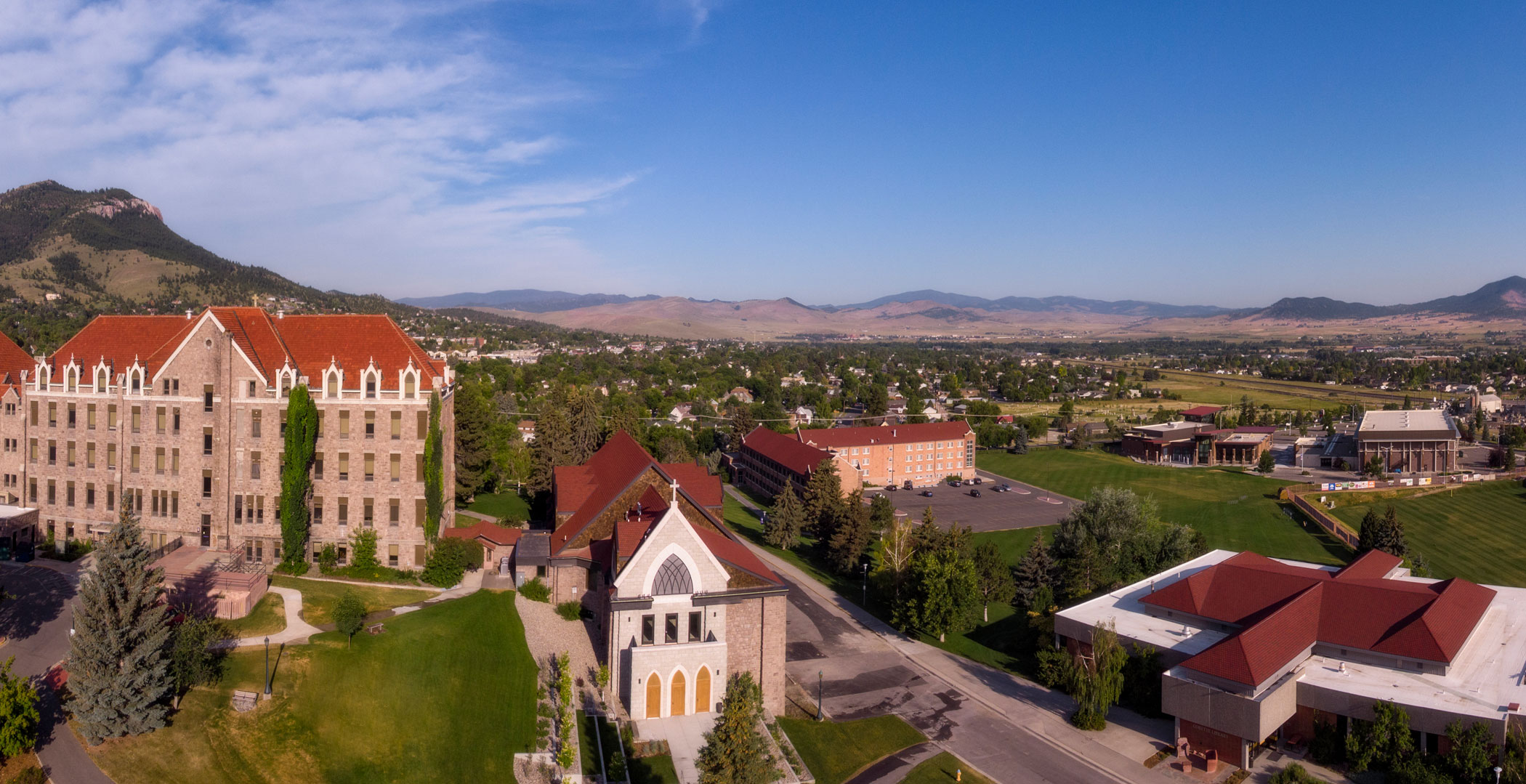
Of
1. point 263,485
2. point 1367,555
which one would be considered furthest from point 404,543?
point 1367,555

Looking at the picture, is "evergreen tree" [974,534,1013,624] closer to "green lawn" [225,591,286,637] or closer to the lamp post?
the lamp post

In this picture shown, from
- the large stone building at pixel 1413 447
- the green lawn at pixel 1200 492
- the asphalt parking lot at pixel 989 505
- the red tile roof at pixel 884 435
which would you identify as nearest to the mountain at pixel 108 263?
the red tile roof at pixel 884 435

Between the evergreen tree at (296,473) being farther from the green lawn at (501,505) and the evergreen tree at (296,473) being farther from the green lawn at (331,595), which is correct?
the green lawn at (501,505)

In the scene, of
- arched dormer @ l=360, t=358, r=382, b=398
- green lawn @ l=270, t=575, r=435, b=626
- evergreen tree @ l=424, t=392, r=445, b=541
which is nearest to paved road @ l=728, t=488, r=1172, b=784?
green lawn @ l=270, t=575, r=435, b=626

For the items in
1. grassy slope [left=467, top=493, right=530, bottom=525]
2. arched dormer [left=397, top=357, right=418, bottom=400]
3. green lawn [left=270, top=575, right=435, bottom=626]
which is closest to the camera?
green lawn [left=270, top=575, right=435, bottom=626]

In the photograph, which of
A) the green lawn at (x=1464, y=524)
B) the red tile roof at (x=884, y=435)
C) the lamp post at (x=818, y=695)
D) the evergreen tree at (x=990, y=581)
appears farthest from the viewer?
the red tile roof at (x=884, y=435)

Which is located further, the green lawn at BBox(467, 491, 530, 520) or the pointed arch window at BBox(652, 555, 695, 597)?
the green lawn at BBox(467, 491, 530, 520)
